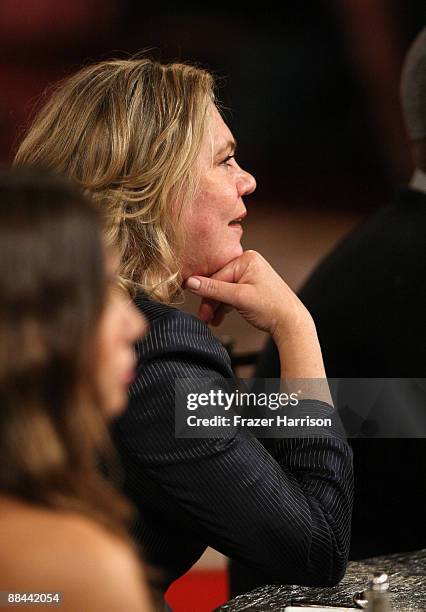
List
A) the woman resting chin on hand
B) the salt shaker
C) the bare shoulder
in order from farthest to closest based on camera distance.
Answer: the woman resting chin on hand
the salt shaker
the bare shoulder

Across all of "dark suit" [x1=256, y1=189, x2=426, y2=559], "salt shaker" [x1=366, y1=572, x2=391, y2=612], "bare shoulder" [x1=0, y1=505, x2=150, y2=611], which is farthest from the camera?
"dark suit" [x1=256, y1=189, x2=426, y2=559]

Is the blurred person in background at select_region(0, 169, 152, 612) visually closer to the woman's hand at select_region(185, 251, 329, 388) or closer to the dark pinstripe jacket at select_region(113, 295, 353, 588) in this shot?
the dark pinstripe jacket at select_region(113, 295, 353, 588)

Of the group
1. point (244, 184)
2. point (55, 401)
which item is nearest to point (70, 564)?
point (55, 401)

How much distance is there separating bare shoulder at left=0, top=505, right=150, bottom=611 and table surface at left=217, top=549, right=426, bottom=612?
0.61m

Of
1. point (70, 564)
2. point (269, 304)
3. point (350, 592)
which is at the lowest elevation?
point (350, 592)

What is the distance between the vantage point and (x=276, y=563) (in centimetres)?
131

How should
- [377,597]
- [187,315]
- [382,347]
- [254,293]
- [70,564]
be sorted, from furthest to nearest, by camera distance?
[382,347]
[254,293]
[187,315]
[377,597]
[70,564]

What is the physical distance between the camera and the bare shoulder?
79cm

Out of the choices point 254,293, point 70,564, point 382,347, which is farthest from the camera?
point 382,347

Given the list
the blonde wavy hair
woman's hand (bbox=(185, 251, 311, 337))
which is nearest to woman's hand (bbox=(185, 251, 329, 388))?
woman's hand (bbox=(185, 251, 311, 337))

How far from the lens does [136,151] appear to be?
4.59ft

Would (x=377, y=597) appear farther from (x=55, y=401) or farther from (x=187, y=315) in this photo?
(x=55, y=401)

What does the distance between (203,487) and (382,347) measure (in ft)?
3.24

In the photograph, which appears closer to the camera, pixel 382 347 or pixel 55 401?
pixel 55 401
